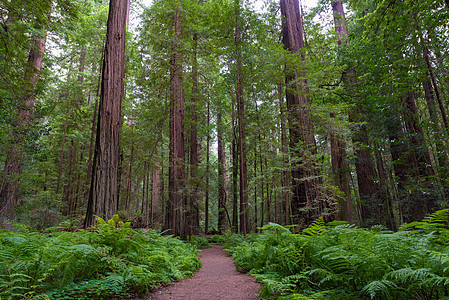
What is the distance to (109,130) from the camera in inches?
218

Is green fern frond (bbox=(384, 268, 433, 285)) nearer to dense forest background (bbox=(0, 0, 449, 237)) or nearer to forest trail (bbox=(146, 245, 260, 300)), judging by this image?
forest trail (bbox=(146, 245, 260, 300))

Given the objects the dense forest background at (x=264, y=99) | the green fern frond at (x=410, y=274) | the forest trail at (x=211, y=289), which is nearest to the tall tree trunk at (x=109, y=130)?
the dense forest background at (x=264, y=99)

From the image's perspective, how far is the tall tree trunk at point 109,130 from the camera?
204 inches

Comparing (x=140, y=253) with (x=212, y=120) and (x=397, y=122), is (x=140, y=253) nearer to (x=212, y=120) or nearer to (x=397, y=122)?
(x=397, y=122)

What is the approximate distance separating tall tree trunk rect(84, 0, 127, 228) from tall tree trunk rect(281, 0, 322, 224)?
5.13 metres

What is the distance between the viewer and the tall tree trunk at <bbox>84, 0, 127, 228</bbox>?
5.18m

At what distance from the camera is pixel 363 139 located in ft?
42.7

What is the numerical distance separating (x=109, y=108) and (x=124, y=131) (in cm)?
783

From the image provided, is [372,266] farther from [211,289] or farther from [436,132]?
[436,132]

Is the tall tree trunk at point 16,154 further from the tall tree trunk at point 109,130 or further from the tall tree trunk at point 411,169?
the tall tree trunk at point 411,169

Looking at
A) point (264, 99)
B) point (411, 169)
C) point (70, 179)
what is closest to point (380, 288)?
point (264, 99)

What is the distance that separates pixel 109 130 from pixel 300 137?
6536 mm

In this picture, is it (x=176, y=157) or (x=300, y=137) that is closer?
(x=300, y=137)

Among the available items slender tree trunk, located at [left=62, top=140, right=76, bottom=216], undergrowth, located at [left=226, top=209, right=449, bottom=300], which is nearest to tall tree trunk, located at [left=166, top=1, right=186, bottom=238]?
undergrowth, located at [left=226, top=209, right=449, bottom=300]
